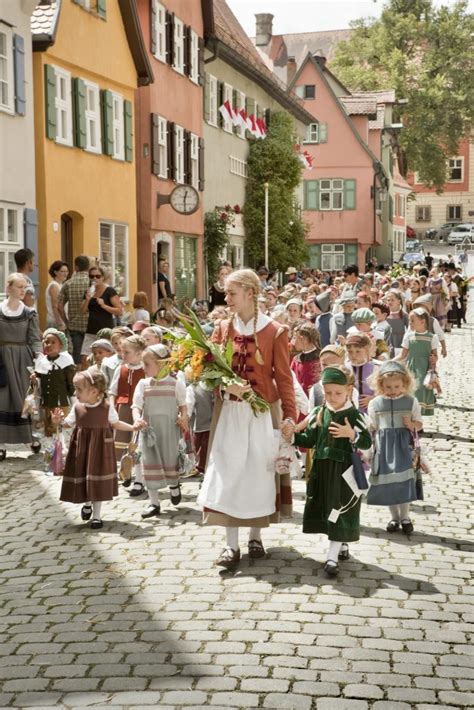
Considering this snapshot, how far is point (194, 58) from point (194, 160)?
2680 mm

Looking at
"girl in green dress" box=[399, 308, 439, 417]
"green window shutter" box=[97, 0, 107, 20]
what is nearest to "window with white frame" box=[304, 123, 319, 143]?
"green window shutter" box=[97, 0, 107, 20]

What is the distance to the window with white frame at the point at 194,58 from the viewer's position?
28.3 metres

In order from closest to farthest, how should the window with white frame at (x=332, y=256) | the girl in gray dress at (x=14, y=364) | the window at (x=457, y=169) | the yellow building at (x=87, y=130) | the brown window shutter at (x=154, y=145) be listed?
the girl in gray dress at (x=14, y=364), the yellow building at (x=87, y=130), the brown window shutter at (x=154, y=145), the window with white frame at (x=332, y=256), the window at (x=457, y=169)

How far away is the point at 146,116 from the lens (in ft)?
83.5

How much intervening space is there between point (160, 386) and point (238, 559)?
86.3 inches

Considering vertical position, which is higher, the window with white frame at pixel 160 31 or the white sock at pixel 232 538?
the window with white frame at pixel 160 31

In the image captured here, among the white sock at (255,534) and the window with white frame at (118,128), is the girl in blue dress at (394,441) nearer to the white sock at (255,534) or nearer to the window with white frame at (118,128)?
the white sock at (255,534)

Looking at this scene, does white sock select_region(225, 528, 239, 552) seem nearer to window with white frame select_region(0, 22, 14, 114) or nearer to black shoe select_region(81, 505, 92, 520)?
black shoe select_region(81, 505, 92, 520)

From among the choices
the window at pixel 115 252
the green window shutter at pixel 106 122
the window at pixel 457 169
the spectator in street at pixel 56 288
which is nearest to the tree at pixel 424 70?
the window at pixel 457 169

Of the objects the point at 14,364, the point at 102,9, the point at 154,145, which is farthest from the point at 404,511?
the point at 154,145

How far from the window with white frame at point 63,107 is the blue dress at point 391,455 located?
13.4 meters

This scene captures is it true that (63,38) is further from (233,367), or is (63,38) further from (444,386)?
(233,367)

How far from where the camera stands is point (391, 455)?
7992mm

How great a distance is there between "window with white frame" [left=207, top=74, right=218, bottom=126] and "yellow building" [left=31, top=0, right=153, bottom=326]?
6.73m
